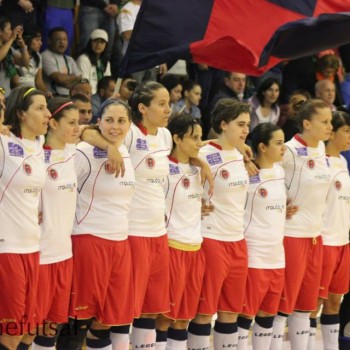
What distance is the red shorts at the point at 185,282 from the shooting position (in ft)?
31.9

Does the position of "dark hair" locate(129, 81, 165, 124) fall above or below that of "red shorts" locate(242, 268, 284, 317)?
above

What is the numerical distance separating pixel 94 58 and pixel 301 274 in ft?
16.2

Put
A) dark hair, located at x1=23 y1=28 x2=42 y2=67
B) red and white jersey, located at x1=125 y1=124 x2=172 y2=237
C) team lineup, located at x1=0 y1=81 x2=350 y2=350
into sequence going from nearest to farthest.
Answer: team lineup, located at x1=0 y1=81 x2=350 y2=350
red and white jersey, located at x1=125 y1=124 x2=172 y2=237
dark hair, located at x1=23 y1=28 x2=42 y2=67

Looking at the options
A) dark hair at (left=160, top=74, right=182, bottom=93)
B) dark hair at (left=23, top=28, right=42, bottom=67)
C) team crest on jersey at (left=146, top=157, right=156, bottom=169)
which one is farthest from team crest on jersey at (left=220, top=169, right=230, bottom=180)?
dark hair at (left=23, top=28, right=42, bottom=67)

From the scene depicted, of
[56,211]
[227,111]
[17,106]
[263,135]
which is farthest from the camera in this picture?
[263,135]

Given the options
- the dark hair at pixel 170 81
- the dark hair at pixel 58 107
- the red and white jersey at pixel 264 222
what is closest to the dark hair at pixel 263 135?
the red and white jersey at pixel 264 222

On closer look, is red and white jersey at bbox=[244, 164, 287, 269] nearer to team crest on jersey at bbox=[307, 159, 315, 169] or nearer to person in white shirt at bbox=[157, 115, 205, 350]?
team crest on jersey at bbox=[307, 159, 315, 169]

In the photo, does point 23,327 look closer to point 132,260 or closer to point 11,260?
point 11,260

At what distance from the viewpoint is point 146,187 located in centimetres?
944

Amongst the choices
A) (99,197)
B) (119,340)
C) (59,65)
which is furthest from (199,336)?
(59,65)

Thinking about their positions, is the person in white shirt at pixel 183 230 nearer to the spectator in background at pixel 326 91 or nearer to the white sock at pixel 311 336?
the white sock at pixel 311 336

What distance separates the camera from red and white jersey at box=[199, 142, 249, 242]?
1002 centimetres

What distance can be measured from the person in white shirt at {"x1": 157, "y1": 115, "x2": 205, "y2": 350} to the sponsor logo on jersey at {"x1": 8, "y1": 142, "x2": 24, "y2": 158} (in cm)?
→ 172

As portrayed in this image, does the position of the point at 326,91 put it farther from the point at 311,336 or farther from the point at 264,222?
the point at 264,222
